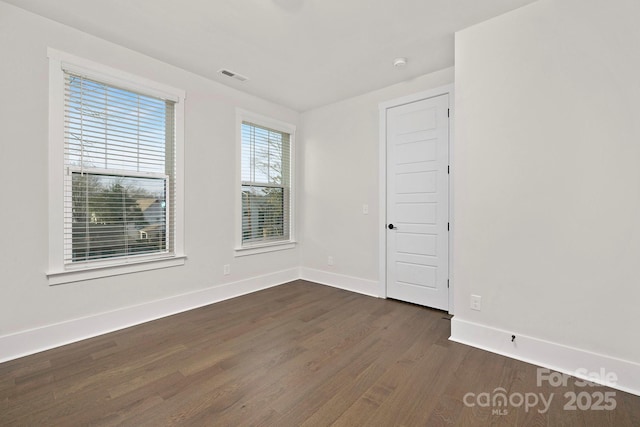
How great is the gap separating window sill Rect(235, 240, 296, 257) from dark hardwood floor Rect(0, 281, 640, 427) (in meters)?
1.09

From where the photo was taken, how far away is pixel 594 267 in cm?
196

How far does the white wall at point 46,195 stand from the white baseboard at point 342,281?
1130 millimetres

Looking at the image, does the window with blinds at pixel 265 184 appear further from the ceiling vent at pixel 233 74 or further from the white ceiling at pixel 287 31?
the white ceiling at pixel 287 31

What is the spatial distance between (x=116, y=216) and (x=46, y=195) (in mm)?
535

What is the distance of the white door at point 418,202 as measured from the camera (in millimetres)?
3205

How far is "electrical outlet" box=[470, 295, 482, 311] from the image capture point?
2.41m

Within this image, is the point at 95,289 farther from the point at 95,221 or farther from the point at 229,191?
the point at 229,191

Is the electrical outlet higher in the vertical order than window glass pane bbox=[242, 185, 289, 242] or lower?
lower

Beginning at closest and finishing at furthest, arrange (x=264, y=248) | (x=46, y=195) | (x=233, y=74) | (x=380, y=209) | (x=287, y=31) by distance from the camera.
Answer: (x=46, y=195) → (x=287, y=31) → (x=233, y=74) → (x=380, y=209) → (x=264, y=248)

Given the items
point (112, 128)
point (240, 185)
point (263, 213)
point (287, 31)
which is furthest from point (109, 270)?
point (287, 31)

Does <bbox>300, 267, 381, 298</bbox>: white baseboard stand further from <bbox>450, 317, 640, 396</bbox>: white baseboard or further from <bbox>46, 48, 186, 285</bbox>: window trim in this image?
<bbox>46, 48, 186, 285</bbox>: window trim

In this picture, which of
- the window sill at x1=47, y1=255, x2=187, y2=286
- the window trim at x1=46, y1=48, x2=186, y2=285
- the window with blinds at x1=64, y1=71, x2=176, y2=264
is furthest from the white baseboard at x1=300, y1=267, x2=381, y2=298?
the window trim at x1=46, y1=48, x2=186, y2=285

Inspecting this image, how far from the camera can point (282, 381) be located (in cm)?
192

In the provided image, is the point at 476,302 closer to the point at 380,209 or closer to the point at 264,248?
the point at 380,209
